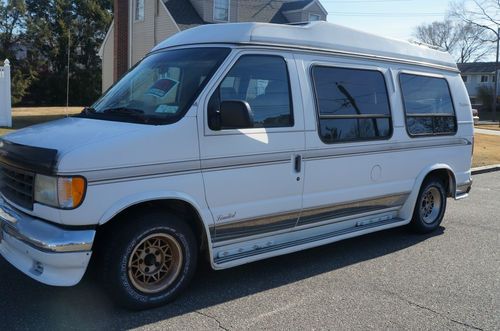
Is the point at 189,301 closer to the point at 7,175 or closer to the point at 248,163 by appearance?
the point at 248,163

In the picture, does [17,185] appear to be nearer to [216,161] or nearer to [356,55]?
[216,161]

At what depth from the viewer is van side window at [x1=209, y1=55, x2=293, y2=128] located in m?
4.60

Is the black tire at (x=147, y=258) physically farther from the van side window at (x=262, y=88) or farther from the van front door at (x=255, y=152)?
the van side window at (x=262, y=88)

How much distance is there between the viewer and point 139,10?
24375mm

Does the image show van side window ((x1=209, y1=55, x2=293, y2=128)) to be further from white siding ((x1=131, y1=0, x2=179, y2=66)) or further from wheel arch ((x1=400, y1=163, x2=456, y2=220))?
white siding ((x1=131, y1=0, x2=179, y2=66))

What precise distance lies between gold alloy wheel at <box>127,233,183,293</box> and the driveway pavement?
0.71ft

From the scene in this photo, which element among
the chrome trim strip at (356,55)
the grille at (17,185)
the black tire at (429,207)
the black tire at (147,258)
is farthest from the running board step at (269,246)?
the chrome trim strip at (356,55)

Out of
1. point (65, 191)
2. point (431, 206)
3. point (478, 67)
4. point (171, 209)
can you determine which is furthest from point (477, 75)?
point (65, 191)

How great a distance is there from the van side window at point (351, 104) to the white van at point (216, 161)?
0.02 metres

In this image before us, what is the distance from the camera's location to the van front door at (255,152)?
4414 mm

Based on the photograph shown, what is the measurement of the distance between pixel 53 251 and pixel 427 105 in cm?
494

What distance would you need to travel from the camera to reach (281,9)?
2605cm

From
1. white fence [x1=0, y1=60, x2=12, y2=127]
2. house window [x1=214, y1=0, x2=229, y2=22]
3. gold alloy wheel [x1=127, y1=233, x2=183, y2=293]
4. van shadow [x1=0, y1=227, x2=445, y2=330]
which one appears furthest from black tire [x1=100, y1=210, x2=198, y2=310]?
house window [x1=214, y1=0, x2=229, y2=22]

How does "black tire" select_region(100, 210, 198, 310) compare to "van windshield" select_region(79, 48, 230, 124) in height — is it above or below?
below
